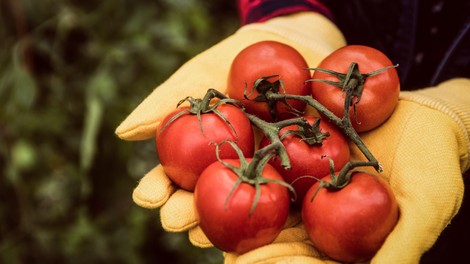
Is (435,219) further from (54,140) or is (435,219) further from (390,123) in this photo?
Result: (54,140)

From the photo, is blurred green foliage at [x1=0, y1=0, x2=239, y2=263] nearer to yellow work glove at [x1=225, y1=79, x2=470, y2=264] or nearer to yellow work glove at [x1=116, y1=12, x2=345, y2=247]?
yellow work glove at [x1=116, y1=12, x2=345, y2=247]

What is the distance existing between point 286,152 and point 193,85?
1.29 ft

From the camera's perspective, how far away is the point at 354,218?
1.10 metres

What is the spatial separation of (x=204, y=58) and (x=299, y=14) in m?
0.43

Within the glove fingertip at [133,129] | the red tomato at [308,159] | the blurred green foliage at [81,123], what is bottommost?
the blurred green foliage at [81,123]

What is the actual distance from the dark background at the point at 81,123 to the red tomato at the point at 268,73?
2.71ft

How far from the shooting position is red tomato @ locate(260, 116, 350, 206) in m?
1.24

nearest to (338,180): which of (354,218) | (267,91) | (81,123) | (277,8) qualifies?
(354,218)

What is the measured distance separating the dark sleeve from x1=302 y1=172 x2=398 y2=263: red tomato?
0.79 m

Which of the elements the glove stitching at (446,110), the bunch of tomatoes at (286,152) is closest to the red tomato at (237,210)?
the bunch of tomatoes at (286,152)

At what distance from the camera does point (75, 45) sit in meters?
2.31

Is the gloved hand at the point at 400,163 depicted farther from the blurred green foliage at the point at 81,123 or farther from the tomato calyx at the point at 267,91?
the blurred green foliage at the point at 81,123

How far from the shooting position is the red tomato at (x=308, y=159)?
1.24 metres

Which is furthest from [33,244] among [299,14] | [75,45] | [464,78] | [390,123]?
[464,78]
